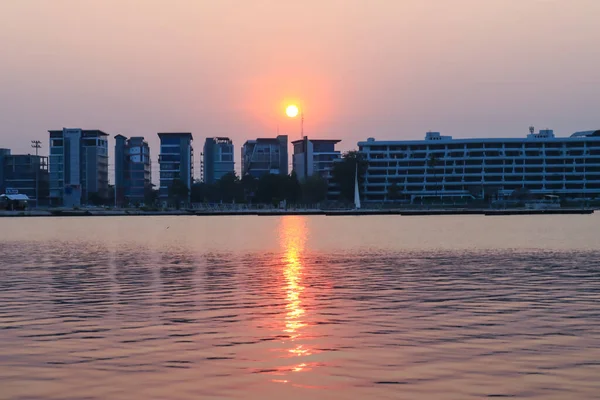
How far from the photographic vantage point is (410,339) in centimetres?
2347

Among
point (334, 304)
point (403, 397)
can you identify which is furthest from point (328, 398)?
point (334, 304)

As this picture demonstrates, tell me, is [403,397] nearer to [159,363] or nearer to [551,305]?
[159,363]

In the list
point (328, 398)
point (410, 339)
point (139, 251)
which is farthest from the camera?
point (139, 251)

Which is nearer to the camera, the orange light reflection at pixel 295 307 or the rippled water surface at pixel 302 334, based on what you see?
the rippled water surface at pixel 302 334

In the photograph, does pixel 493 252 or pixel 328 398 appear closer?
pixel 328 398

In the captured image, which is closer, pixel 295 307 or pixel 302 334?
pixel 302 334

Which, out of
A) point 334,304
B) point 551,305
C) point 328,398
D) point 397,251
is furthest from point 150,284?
point 397,251

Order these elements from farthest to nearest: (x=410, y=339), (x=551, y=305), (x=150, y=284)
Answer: (x=150, y=284), (x=551, y=305), (x=410, y=339)

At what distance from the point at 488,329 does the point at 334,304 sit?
330 inches

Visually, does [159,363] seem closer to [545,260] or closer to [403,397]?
[403,397]

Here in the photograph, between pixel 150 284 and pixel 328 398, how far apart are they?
83.5ft

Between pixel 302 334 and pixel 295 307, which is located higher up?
pixel 302 334

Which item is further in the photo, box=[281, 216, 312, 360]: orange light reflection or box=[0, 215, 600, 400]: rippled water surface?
box=[281, 216, 312, 360]: orange light reflection

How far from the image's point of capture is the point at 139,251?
73500mm
